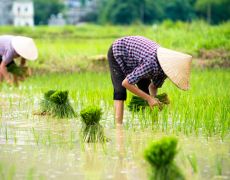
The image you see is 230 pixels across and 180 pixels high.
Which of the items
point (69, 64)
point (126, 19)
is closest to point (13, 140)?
point (69, 64)

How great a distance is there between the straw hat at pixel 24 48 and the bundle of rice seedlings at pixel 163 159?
199 inches

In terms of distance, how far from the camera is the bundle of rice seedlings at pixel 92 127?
628cm

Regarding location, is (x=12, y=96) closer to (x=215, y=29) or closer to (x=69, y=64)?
(x=69, y=64)

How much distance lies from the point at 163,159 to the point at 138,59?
8.30 ft

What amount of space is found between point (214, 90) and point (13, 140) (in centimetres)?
362

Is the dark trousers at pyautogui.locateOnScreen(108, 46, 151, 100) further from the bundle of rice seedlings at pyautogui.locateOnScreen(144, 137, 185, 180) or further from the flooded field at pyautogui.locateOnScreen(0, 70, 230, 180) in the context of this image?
the bundle of rice seedlings at pyautogui.locateOnScreen(144, 137, 185, 180)

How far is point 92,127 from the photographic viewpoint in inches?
249

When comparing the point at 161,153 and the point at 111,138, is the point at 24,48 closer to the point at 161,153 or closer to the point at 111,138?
the point at 111,138

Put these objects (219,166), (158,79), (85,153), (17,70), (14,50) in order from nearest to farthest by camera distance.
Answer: (219,166), (85,153), (158,79), (14,50), (17,70)

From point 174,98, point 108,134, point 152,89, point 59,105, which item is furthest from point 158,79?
point 174,98

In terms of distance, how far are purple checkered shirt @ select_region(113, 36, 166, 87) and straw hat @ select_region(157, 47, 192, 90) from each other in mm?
89

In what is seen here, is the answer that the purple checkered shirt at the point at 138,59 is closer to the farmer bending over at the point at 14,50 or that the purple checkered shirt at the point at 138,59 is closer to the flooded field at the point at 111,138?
the flooded field at the point at 111,138

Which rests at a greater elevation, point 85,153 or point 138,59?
point 138,59

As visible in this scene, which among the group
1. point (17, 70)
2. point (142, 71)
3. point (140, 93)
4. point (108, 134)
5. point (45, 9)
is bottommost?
point (45, 9)
